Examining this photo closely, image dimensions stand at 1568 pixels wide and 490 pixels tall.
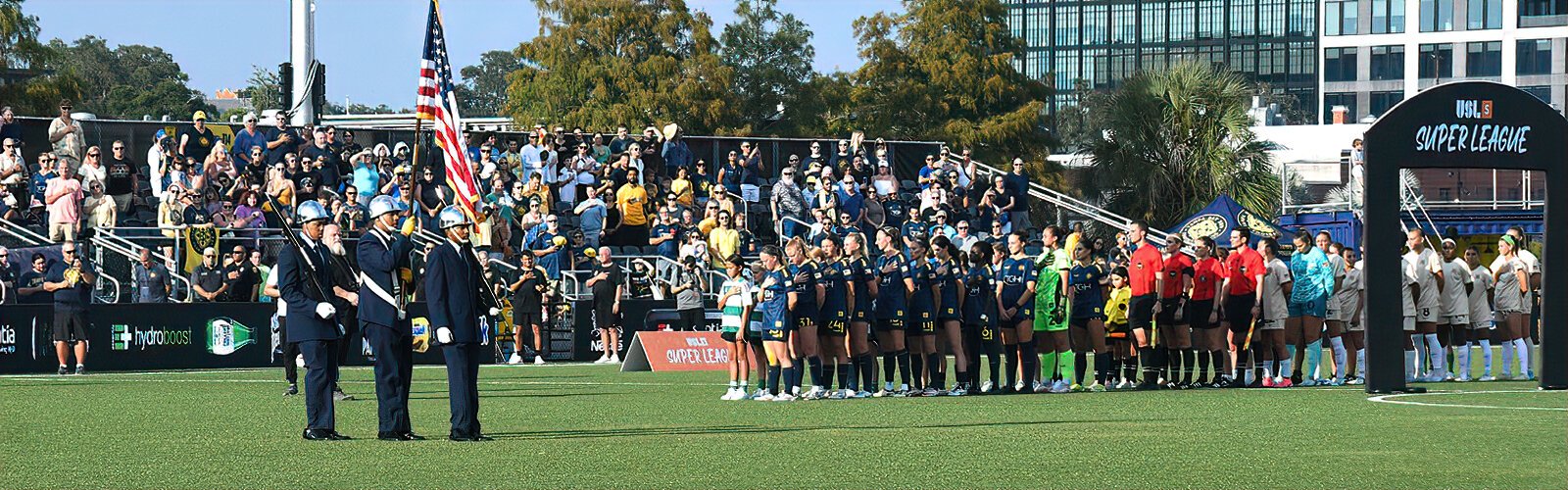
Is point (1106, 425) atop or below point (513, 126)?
below

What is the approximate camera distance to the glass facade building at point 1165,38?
366 ft

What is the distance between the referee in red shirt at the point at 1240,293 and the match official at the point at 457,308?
1029cm

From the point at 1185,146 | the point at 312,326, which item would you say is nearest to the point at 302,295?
the point at 312,326

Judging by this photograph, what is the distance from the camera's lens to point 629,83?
55062mm

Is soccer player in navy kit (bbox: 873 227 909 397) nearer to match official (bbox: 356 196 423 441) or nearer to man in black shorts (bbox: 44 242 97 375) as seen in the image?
match official (bbox: 356 196 423 441)

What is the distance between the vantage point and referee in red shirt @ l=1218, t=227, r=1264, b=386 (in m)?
21.5

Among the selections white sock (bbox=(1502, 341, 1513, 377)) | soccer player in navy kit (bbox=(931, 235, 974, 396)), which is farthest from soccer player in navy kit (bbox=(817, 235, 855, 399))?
white sock (bbox=(1502, 341, 1513, 377))

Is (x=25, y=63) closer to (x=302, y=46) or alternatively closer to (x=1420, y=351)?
(x=302, y=46)

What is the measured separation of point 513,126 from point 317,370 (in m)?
44.5

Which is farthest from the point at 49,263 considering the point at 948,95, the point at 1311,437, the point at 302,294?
the point at 948,95

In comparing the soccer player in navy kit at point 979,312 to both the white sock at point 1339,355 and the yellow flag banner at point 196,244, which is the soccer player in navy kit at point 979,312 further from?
the yellow flag banner at point 196,244

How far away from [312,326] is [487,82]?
397ft

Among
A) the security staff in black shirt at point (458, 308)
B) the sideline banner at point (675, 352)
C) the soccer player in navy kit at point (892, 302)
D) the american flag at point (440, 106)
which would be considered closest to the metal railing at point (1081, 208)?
the sideline banner at point (675, 352)

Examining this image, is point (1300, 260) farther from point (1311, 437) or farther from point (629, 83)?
point (629, 83)
